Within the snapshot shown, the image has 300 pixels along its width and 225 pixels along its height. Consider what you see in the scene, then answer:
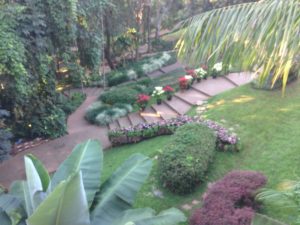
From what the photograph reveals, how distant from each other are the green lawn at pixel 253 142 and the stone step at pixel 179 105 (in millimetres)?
664

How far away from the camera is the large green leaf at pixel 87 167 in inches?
166

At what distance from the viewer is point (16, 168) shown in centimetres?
1029

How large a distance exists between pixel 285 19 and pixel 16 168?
918cm

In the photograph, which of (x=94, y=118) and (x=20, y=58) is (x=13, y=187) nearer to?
(x=20, y=58)

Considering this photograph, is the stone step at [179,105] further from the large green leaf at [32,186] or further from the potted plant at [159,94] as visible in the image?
the large green leaf at [32,186]

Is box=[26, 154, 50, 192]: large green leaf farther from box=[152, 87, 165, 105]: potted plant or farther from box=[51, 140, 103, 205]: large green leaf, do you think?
box=[152, 87, 165, 105]: potted plant

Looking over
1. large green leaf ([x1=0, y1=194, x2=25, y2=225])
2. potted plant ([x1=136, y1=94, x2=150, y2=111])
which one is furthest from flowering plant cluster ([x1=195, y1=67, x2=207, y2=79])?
large green leaf ([x1=0, y1=194, x2=25, y2=225])

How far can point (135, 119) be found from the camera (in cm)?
1308

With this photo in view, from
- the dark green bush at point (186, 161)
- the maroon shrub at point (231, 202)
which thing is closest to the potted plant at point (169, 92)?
the dark green bush at point (186, 161)

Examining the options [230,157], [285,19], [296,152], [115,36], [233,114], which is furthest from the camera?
[115,36]

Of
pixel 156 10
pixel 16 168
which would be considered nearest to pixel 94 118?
pixel 16 168

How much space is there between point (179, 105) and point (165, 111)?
57 centimetres

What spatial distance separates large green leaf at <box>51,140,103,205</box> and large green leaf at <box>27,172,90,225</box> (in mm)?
642

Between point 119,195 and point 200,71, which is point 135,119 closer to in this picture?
point 200,71
